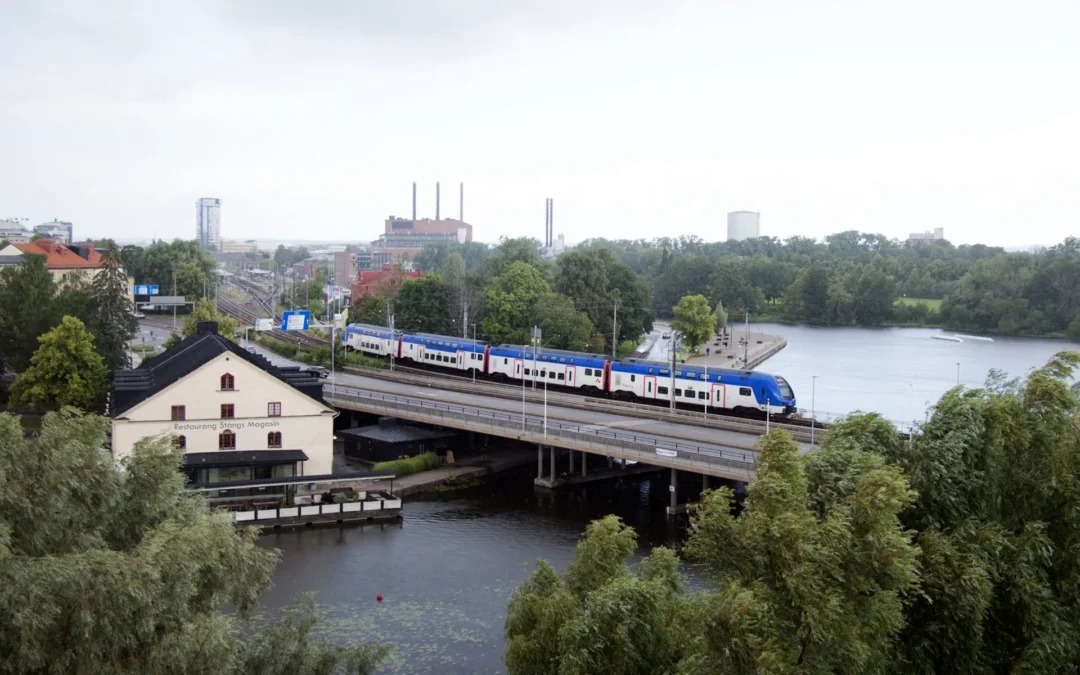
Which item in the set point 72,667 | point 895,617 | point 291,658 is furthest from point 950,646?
point 72,667

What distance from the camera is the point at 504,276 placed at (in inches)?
3364

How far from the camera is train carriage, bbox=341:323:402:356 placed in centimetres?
7350

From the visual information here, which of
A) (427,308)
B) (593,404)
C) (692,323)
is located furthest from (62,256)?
(593,404)

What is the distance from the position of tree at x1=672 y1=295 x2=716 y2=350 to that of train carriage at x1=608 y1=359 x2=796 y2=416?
133ft

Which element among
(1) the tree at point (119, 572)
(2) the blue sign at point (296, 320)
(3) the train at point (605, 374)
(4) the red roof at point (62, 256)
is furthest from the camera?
(4) the red roof at point (62, 256)

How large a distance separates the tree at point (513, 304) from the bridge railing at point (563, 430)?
26196mm

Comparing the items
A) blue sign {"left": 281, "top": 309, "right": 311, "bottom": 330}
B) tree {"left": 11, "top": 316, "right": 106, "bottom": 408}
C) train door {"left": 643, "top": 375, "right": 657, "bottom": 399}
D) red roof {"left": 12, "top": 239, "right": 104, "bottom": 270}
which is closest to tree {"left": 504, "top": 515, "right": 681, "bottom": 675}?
train door {"left": 643, "top": 375, "right": 657, "bottom": 399}

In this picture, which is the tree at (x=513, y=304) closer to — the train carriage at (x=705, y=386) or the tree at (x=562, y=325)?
the tree at (x=562, y=325)

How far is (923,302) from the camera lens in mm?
135875

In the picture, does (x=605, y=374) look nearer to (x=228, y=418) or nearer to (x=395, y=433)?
(x=395, y=433)

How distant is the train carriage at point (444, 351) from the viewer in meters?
65.4

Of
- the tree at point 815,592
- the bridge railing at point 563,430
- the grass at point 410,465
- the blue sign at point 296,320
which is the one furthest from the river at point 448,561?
the blue sign at point 296,320

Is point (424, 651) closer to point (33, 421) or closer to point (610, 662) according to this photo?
point (610, 662)

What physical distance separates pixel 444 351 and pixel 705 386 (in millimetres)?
23105
